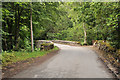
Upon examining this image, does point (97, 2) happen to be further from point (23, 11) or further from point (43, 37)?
point (43, 37)

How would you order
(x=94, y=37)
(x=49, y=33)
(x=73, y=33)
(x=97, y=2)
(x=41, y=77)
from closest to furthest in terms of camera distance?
(x=41, y=77), (x=97, y=2), (x=94, y=37), (x=73, y=33), (x=49, y=33)

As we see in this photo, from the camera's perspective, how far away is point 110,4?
8.68 metres

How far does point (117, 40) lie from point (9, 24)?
11925mm

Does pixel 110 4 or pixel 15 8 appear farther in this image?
pixel 15 8

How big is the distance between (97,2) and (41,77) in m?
7.92

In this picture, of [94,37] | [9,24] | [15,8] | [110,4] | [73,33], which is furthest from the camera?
[73,33]

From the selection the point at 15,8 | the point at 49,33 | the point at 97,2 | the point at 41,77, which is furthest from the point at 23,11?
the point at 49,33

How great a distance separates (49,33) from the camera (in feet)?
121

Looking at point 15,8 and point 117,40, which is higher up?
point 15,8

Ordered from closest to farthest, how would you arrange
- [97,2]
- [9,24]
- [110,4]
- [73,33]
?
[110,4], [97,2], [9,24], [73,33]

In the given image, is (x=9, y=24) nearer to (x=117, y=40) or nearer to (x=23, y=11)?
(x=23, y=11)

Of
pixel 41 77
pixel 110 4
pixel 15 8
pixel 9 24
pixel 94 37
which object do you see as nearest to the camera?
pixel 41 77

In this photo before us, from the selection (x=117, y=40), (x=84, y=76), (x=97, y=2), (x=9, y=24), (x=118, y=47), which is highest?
(x=97, y=2)

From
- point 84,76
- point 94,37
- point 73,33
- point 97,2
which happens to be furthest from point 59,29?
point 84,76
